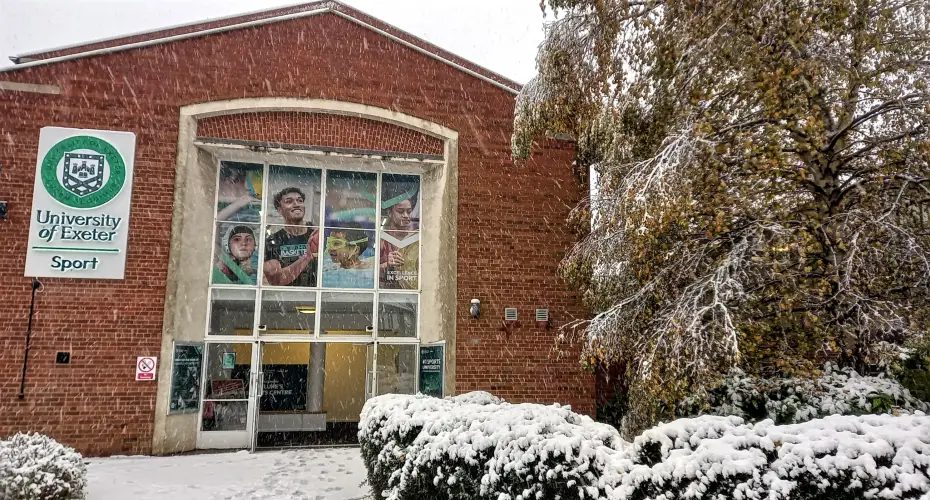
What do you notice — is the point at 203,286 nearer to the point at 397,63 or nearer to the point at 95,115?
the point at 95,115

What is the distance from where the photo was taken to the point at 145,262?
394 inches

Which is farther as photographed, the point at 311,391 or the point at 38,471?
the point at 311,391

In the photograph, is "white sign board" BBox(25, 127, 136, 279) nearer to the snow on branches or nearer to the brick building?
the brick building

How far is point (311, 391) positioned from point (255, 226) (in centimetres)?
555

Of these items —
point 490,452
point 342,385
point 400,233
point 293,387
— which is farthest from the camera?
point 342,385

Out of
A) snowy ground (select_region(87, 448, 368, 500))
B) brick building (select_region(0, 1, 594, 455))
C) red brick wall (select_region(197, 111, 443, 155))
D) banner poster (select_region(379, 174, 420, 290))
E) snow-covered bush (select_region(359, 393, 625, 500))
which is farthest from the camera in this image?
banner poster (select_region(379, 174, 420, 290))

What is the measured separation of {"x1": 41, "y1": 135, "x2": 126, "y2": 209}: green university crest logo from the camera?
9.88 meters

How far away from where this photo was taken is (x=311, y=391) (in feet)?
48.9

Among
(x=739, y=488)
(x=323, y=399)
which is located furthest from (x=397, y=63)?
(x=739, y=488)

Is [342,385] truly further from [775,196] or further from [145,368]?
[775,196]

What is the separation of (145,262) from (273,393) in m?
5.95

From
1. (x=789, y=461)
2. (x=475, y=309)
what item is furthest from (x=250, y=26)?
(x=789, y=461)

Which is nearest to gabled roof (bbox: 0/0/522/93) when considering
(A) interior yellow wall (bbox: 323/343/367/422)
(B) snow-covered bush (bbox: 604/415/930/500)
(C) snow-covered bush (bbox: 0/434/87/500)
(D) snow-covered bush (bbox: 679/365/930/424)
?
(C) snow-covered bush (bbox: 0/434/87/500)

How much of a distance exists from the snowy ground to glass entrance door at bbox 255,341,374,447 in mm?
2717
